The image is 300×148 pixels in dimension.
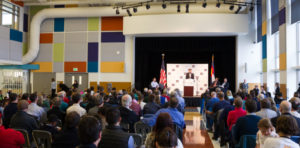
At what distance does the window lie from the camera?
1608 centimetres

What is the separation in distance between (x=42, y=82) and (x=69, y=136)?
1639 cm

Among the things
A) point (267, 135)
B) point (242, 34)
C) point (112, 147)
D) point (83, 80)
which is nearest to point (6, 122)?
point (112, 147)

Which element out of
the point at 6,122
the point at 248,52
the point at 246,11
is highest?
the point at 246,11

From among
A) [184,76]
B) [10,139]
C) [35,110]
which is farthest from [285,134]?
[184,76]

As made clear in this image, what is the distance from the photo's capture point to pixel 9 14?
16625 millimetres

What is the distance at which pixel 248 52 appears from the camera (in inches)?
638

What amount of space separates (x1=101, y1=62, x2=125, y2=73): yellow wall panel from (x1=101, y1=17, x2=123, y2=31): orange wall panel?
218cm

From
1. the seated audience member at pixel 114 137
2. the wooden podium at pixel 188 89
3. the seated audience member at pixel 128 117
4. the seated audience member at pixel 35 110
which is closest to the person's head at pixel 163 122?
the seated audience member at pixel 114 137

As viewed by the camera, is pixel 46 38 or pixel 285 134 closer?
pixel 285 134

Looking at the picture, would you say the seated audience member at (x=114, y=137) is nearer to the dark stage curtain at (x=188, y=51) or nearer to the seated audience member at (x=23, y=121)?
the seated audience member at (x=23, y=121)

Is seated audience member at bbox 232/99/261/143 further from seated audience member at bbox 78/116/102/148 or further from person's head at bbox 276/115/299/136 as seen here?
seated audience member at bbox 78/116/102/148

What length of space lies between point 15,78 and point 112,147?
56.4ft

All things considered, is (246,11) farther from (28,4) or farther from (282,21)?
(28,4)

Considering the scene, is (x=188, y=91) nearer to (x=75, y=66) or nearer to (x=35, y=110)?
(x=75, y=66)
